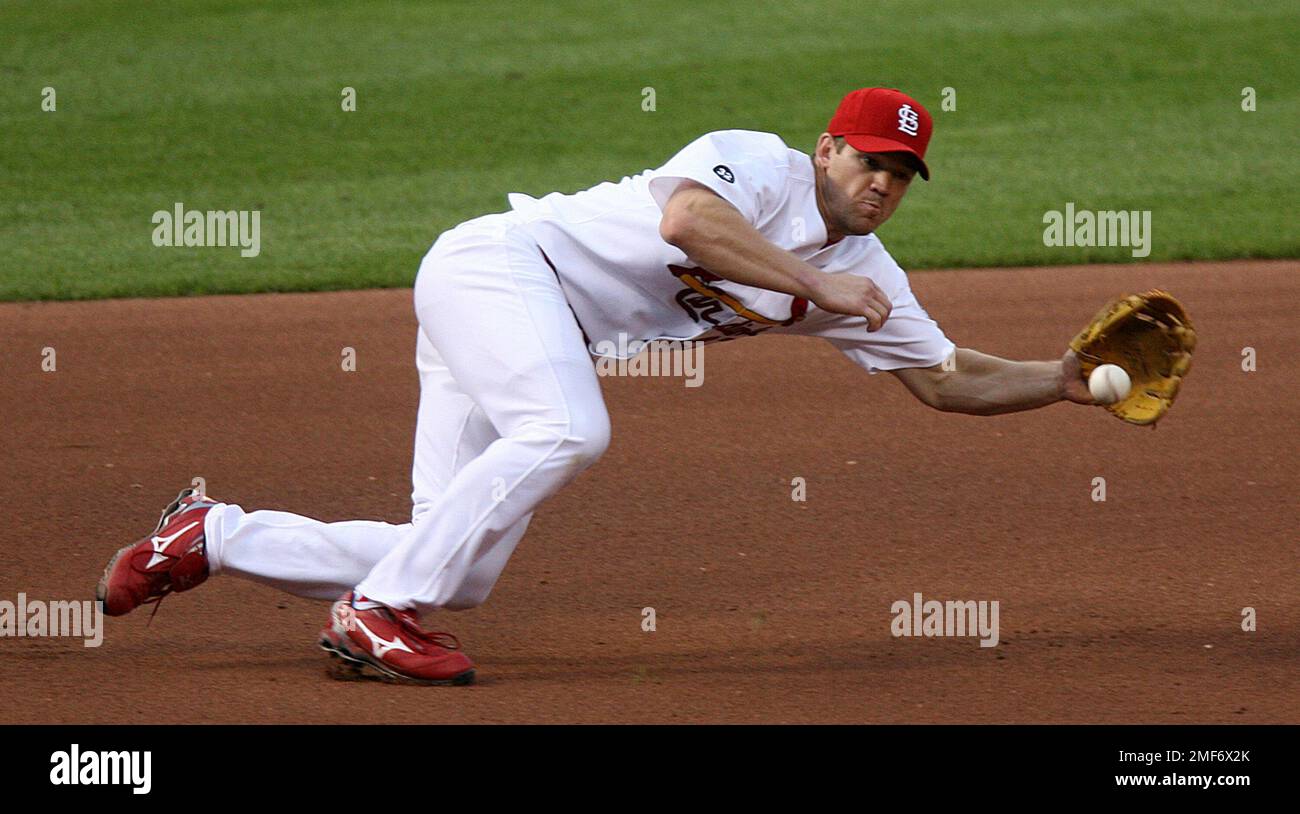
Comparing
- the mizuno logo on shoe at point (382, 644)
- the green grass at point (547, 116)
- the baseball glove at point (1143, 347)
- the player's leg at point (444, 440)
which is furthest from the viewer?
the green grass at point (547, 116)

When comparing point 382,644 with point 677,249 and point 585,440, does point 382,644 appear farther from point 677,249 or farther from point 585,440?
point 677,249

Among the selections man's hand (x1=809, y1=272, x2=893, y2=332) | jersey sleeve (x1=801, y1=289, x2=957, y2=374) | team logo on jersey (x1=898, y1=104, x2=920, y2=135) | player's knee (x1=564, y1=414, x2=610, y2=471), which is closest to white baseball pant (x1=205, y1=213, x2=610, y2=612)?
player's knee (x1=564, y1=414, x2=610, y2=471)

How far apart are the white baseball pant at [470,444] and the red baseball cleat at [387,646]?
0.04 metres

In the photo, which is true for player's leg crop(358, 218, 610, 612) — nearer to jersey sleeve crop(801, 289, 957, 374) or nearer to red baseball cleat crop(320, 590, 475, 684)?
red baseball cleat crop(320, 590, 475, 684)

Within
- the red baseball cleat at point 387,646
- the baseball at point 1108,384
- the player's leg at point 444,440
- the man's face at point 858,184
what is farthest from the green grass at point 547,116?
the baseball at point 1108,384

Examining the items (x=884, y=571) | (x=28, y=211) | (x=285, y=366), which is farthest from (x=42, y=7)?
(x=884, y=571)

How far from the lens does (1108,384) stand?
4.49 metres

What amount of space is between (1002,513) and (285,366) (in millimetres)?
3715

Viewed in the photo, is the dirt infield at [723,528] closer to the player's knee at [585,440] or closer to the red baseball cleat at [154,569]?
the red baseball cleat at [154,569]


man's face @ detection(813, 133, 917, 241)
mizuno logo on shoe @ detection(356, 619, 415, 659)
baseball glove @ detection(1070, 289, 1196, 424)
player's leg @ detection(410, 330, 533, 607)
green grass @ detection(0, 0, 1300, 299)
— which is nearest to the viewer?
mizuno logo on shoe @ detection(356, 619, 415, 659)

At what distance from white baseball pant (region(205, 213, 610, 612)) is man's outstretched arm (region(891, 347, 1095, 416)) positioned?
1036mm

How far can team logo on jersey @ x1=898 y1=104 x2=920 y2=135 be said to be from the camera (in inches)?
168

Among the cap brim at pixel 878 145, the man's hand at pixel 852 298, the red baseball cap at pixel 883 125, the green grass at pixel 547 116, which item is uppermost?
the green grass at pixel 547 116

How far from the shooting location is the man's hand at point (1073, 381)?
183 inches
